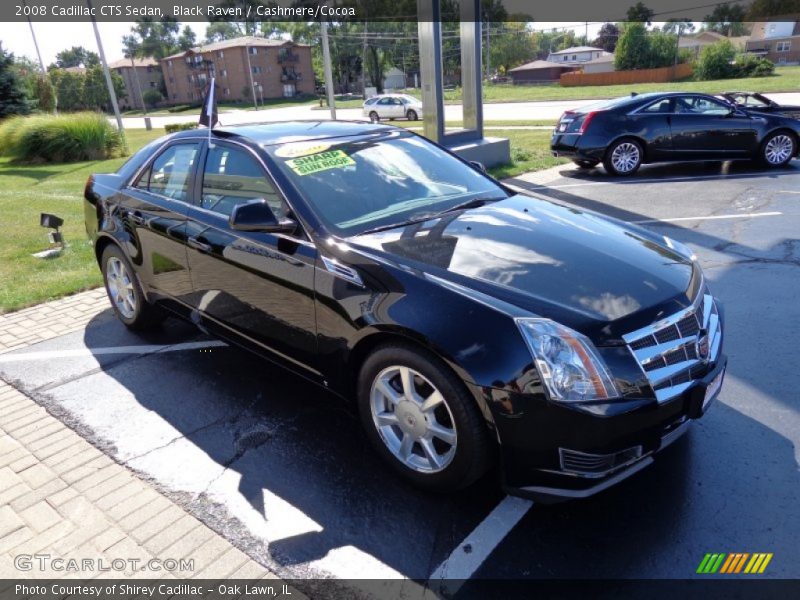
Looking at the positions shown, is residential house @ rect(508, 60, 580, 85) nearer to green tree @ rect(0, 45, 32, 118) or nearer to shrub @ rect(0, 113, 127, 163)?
green tree @ rect(0, 45, 32, 118)

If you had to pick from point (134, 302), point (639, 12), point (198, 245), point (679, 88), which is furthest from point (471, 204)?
point (639, 12)

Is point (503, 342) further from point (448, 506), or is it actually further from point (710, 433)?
point (710, 433)

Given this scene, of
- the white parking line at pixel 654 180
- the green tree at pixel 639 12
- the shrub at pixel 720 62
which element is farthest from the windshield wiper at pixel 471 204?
the green tree at pixel 639 12

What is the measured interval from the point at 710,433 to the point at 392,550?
1.88 metres

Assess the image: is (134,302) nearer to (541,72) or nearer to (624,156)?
(624,156)

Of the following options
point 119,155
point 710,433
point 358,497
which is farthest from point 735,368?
point 119,155

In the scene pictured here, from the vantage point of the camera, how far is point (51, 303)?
6094 mm

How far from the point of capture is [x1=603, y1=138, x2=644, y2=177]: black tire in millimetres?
11188

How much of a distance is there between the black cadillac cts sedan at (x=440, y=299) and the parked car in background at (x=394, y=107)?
3000cm

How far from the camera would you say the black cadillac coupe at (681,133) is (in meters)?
11.0

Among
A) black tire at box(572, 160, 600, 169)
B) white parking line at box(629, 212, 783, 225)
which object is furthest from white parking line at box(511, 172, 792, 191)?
white parking line at box(629, 212, 783, 225)

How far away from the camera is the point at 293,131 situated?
13.5ft

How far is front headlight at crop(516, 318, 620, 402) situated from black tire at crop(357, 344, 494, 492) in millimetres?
350

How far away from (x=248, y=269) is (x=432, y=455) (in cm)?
158
